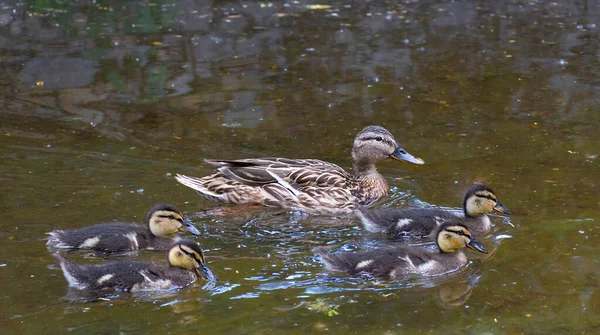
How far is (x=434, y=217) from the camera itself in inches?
267

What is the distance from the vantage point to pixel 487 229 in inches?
269

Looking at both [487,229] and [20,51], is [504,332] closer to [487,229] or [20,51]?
[487,229]

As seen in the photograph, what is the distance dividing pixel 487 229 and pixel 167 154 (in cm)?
309

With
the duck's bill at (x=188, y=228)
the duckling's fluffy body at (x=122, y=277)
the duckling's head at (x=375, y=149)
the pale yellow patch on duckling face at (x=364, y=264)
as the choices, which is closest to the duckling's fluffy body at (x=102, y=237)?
the duck's bill at (x=188, y=228)

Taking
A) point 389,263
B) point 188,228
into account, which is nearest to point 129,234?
point 188,228

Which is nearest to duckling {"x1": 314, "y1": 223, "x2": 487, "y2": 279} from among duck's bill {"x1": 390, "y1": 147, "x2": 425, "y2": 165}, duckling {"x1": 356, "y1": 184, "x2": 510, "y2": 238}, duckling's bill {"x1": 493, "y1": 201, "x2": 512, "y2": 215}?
duckling {"x1": 356, "y1": 184, "x2": 510, "y2": 238}

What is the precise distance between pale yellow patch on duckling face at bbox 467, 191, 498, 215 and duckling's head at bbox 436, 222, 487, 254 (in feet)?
1.98

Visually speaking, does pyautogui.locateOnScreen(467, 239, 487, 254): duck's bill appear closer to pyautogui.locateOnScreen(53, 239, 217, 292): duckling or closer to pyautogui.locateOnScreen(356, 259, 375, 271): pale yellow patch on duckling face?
pyautogui.locateOnScreen(356, 259, 375, 271): pale yellow patch on duckling face

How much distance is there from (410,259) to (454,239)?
38 centimetres

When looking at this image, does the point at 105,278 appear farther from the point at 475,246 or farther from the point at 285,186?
the point at 475,246

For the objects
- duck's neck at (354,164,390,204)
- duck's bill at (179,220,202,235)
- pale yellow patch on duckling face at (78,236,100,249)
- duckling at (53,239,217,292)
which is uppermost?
duckling at (53,239,217,292)

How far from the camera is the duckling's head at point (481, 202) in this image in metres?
6.77

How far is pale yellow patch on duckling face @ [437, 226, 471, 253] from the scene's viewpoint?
616 centimetres

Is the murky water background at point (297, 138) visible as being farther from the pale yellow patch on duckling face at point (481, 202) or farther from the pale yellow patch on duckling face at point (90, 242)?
the pale yellow patch on duckling face at point (481, 202)
